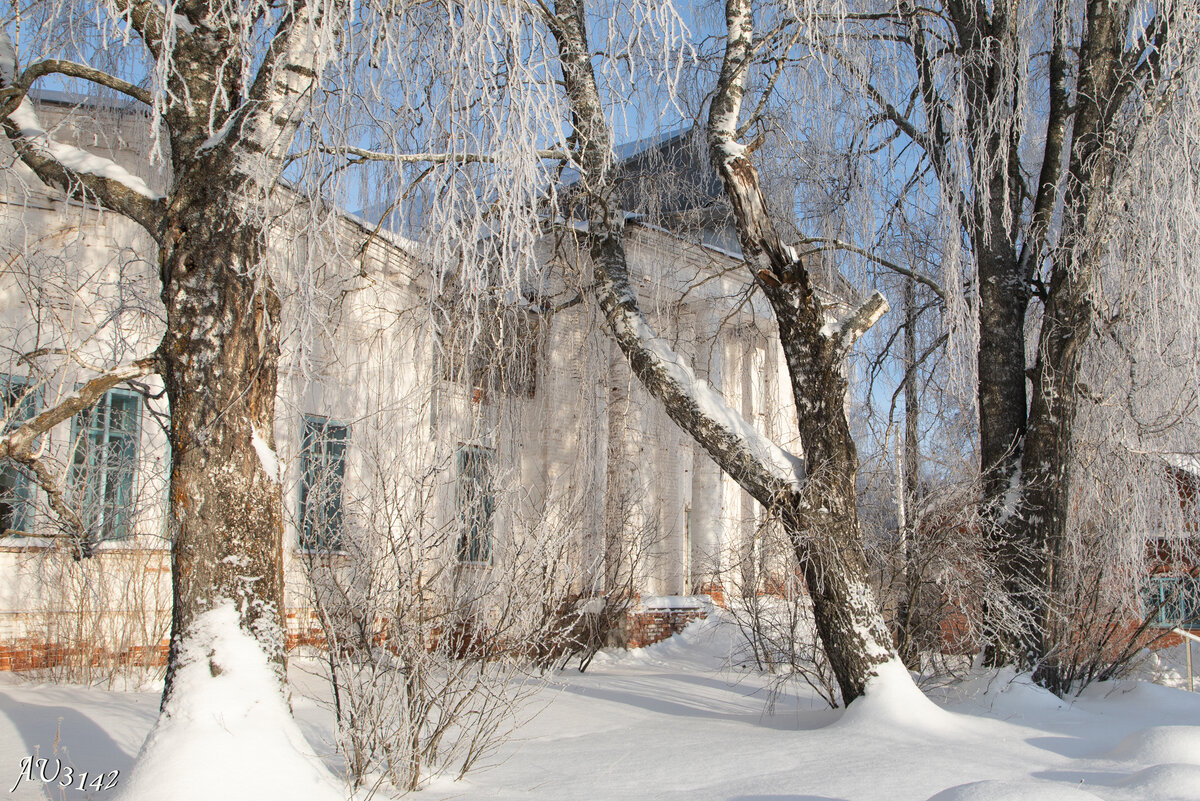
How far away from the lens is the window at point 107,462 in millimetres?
7617

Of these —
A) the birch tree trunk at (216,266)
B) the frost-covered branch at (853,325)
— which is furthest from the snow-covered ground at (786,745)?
the frost-covered branch at (853,325)

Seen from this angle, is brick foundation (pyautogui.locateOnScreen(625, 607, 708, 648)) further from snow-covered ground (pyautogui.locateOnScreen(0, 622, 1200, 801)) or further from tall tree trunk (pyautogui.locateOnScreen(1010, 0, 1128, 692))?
tall tree trunk (pyautogui.locateOnScreen(1010, 0, 1128, 692))

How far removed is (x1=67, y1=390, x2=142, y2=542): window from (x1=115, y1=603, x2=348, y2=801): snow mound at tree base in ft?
14.8

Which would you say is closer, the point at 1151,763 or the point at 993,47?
the point at 1151,763

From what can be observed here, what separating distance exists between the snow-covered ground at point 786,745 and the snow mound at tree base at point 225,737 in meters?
0.04

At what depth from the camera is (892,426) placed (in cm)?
851

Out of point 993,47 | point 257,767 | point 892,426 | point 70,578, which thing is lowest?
point 257,767

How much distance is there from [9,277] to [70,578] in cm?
283

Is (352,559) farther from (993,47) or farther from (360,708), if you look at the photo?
(993,47)

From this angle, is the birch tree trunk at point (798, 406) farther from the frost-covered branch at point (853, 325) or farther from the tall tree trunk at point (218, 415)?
the tall tree trunk at point (218, 415)

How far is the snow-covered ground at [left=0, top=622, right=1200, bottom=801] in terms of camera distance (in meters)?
4.02

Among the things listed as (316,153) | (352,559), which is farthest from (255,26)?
(352,559)

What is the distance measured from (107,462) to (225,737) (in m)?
5.75

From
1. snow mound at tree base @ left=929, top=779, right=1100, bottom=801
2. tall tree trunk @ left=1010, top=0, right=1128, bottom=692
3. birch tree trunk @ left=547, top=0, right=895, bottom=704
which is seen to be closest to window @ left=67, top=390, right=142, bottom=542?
birch tree trunk @ left=547, top=0, right=895, bottom=704
